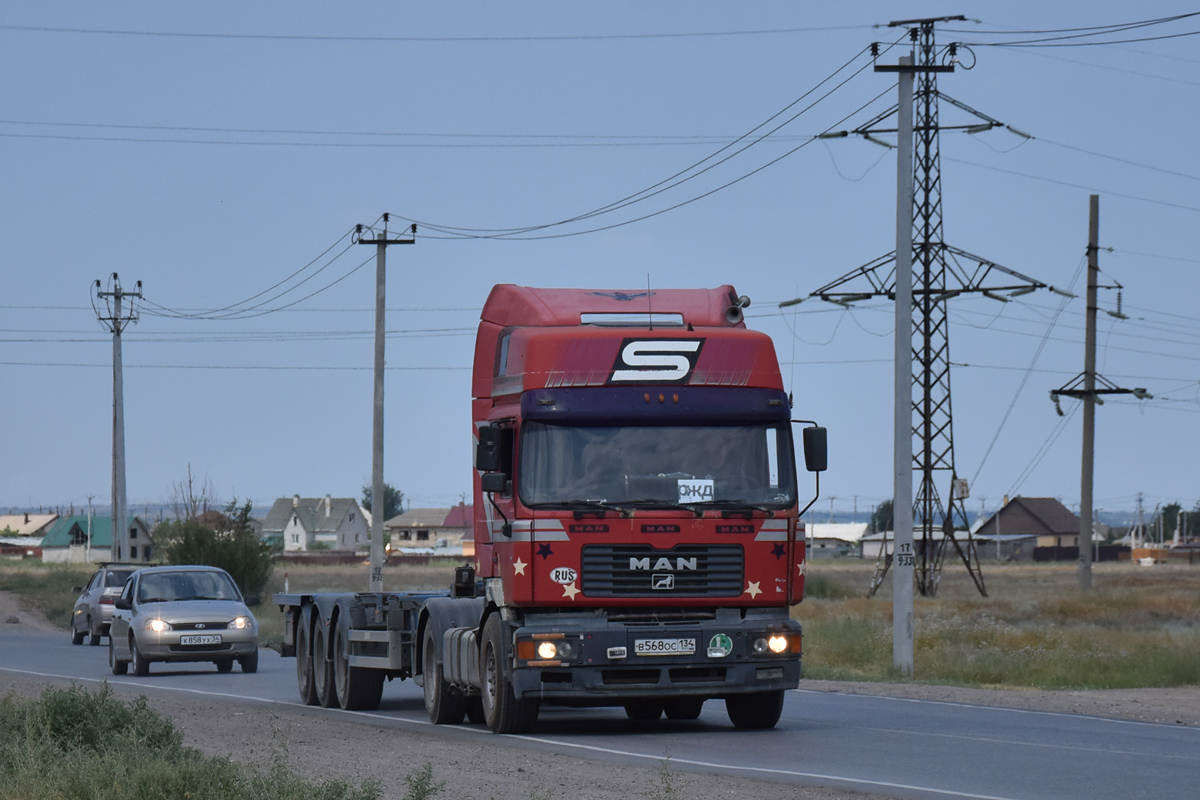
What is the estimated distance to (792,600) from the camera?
608 inches

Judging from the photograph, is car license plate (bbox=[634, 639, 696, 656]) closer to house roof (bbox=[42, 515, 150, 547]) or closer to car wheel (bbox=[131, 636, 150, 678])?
car wheel (bbox=[131, 636, 150, 678])

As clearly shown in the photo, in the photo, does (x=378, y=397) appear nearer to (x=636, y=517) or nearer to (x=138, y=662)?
(x=138, y=662)

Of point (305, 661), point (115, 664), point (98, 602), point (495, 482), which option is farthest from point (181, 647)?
point (495, 482)

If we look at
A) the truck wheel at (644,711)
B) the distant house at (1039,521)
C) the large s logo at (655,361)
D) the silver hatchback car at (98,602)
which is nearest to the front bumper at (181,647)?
the truck wheel at (644,711)

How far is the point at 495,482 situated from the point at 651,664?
6.97ft

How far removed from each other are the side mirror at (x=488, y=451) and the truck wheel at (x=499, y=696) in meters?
1.52

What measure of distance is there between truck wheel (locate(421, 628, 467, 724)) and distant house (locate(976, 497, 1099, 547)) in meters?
177

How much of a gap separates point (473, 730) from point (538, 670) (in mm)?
1799

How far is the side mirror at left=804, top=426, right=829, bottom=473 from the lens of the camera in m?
14.9

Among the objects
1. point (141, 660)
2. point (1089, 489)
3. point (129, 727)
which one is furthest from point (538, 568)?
point (1089, 489)

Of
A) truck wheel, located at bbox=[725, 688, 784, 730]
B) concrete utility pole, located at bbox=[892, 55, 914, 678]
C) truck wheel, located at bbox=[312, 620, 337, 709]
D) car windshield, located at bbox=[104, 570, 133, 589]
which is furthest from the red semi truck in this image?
car windshield, located at bbox=[104, 570, 133, 589]

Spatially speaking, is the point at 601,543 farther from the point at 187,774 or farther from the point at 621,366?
the point at 187,774

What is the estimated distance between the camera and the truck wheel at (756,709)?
52.5 feet

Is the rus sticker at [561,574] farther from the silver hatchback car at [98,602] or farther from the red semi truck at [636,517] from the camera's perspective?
the silver hatchback car at [98,602]
